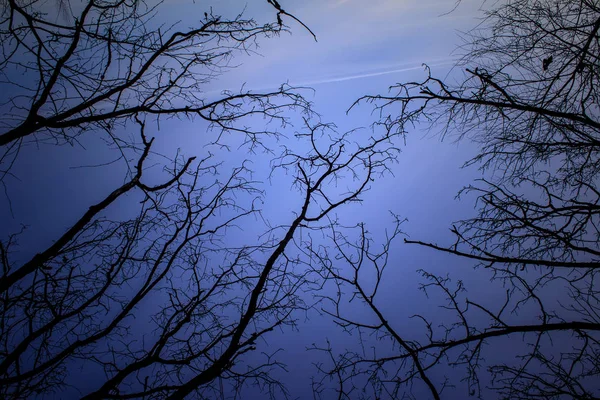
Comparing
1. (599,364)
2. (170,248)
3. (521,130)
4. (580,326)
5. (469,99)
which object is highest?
(170,248)

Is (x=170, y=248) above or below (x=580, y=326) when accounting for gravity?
above

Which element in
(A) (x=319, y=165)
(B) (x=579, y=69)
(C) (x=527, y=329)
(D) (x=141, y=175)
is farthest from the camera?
(A) (x=319, y=165)

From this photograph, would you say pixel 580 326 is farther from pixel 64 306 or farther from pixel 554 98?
pixel 64 306

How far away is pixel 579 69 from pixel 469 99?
2.36 feet

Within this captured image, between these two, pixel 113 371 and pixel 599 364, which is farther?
pixel 113 371

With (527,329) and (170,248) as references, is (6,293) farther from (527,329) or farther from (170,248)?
(527,329)

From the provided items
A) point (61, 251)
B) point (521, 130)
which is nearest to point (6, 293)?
point (61, 251)

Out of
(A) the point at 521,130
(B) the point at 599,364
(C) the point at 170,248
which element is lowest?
(B) the point at 599,364

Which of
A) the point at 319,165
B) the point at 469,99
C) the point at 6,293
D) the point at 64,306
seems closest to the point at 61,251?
the point at 6,293

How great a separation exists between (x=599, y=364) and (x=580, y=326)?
17.6 inches

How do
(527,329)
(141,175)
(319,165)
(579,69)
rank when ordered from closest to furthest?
(579,69)
(527,329)
(141,175)
(319,165)

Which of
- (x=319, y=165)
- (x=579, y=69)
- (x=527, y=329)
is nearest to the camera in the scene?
(x=579, y=69)

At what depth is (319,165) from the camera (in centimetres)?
378

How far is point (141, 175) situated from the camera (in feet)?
10.3
